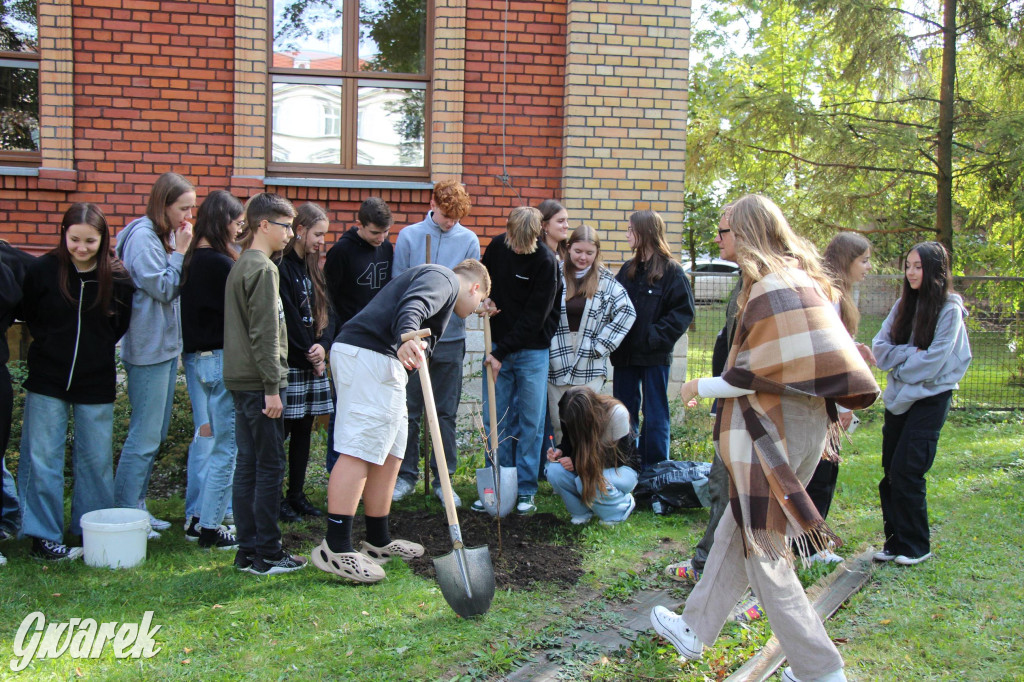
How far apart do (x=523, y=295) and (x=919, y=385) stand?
2527 millimetres

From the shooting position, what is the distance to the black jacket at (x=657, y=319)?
19.8 feet

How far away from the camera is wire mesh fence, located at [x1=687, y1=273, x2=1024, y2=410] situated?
9.91m

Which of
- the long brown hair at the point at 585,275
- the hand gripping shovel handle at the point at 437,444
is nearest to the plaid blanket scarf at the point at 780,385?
the hand gripping shovel handle at the point at 437,444

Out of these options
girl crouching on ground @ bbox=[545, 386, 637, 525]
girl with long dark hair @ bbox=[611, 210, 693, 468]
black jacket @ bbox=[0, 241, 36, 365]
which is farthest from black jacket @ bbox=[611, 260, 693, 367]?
black jacket @ bbox=[0, 241, 36, 365]

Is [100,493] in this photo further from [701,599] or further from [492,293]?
[701,599]

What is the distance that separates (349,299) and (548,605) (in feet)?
8.90

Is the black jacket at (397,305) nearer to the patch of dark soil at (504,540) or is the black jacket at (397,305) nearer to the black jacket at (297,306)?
the black jacket at (297,306)

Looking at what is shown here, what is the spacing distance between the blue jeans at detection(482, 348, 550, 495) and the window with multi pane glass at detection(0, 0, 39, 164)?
492 centimetres

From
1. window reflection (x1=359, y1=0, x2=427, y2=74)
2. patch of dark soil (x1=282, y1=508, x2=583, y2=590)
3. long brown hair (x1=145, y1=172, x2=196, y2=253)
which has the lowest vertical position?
patch of dark soil (x1=282, y1=508, x2=583, y2=590)

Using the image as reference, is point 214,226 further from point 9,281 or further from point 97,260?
point 9,281

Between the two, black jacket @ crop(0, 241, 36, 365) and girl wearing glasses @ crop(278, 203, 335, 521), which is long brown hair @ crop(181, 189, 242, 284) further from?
black jacket @ crop(0, 241, 36, 365)

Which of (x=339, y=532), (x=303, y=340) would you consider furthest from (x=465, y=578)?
(x=303, y=340)

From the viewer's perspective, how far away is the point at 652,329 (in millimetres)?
6035

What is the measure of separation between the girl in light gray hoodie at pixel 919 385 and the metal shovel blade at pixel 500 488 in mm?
2237
